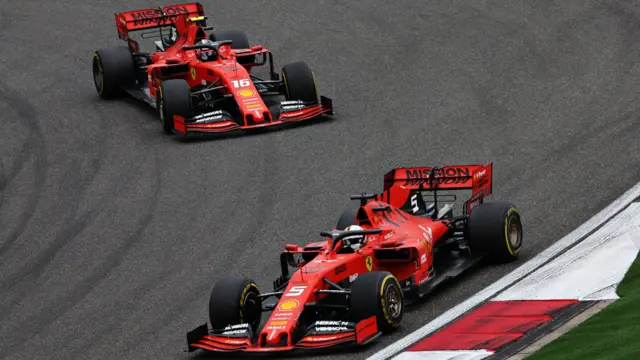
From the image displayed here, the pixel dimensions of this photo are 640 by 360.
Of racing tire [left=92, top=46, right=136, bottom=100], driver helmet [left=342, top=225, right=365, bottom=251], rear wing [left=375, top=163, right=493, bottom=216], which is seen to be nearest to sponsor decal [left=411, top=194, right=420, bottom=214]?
rear wing [left=375, top=163, right=493, bottom=216]

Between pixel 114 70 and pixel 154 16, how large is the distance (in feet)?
5.14

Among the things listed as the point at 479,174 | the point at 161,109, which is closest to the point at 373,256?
the point at 479,174

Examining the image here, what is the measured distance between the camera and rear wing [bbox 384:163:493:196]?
1914 centimetres

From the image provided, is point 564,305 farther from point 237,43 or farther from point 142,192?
point 237,43

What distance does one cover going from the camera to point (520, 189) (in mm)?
21828

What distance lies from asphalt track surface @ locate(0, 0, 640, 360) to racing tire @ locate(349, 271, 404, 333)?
29 cm

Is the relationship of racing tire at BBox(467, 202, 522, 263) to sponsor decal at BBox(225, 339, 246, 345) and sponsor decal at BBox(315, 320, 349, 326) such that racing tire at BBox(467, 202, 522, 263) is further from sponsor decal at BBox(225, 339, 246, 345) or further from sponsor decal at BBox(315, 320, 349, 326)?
sponsor decal at BBox(225, 339, 246, 345)

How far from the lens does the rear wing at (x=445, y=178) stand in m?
19.1

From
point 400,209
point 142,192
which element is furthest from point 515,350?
point 142,192

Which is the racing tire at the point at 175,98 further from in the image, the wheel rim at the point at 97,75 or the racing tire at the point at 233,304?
the racing tire at the point at 233,304

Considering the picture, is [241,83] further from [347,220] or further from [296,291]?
[296,291]

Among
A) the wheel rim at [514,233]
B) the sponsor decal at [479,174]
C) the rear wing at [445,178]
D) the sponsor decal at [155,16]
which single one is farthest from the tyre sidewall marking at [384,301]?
the sponsor decal at [155,16]

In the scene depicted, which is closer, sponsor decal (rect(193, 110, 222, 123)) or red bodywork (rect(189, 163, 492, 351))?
red bodywork (rect(189, 163, 492, 351))

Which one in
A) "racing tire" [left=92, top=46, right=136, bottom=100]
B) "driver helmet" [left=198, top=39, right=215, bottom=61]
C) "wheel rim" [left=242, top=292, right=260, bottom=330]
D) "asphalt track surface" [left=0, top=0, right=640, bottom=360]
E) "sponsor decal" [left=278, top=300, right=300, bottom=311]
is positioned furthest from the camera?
"racing tire" [left=92, top=46, right=136, bottom=100]
